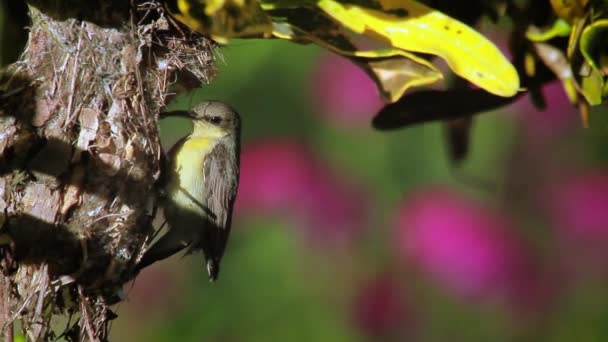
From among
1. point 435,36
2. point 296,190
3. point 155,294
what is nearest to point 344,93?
point 296,190

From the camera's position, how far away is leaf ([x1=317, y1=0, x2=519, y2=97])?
154 cm

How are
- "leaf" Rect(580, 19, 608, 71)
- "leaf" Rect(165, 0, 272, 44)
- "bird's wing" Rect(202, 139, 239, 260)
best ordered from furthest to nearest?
"bird's wing" Rect(202, 139, 239, 260) < "leaf" Rect(580, 19, 608, 71) < "leaf" Rect(165, 0, 272, 44)

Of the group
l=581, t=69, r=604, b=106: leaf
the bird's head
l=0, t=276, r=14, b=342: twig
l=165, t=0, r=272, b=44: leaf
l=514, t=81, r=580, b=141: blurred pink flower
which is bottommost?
l=514, t=81, r=580, b=141: blurred pink flower

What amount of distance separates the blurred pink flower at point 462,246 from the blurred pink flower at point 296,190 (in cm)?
13

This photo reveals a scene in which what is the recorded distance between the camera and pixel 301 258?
267 centimetres

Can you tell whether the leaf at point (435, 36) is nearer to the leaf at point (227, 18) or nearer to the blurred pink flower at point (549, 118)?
the leaf at point (227, 18)

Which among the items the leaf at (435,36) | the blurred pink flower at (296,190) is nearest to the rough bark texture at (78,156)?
the leaf at (435,36)

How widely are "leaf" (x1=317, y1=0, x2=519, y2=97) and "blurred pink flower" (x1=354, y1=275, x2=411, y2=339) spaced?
109 centimetres

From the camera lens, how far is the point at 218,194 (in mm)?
1877

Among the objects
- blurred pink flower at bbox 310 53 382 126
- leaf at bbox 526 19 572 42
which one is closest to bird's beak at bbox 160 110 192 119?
leaf at bbox 526 19 572 42

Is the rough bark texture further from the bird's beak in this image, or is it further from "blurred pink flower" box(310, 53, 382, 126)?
"blurred pink flower" box(310, 53, 382, 126)

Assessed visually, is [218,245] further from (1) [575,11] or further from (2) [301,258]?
(2) [301,258]

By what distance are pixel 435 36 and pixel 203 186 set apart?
0.47 meters

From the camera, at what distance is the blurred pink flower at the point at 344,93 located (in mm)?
2631
